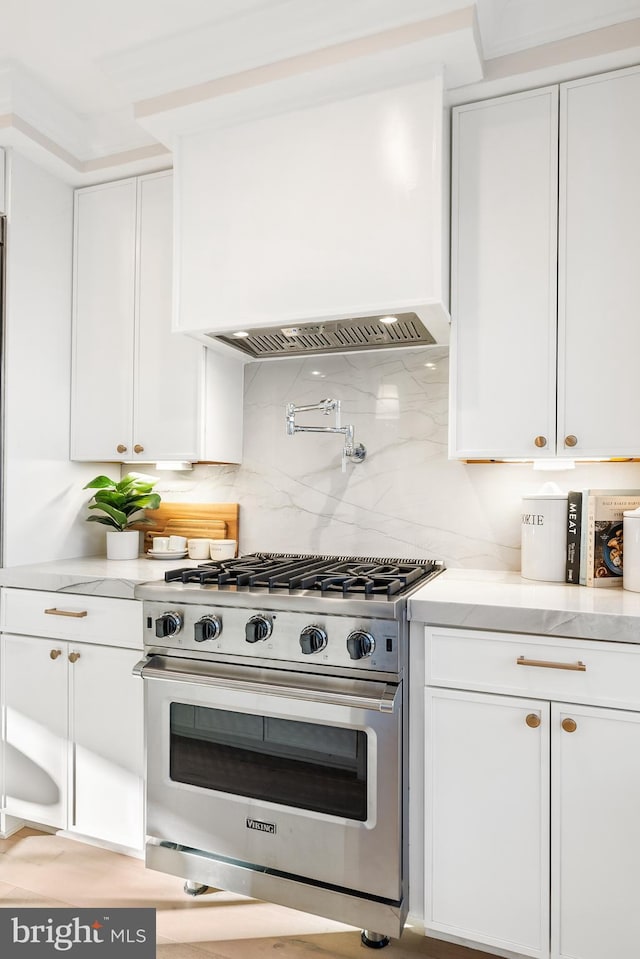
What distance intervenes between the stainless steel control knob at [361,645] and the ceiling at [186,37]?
164 centimetres

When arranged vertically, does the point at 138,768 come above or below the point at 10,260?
below

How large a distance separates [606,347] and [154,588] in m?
1.54

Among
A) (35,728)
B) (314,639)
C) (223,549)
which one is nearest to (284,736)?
(314,639)

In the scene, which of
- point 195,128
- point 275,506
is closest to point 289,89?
point 195,128

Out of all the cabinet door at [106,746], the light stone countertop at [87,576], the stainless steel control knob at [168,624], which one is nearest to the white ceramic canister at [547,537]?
the stainless steel control knob at [168,624]

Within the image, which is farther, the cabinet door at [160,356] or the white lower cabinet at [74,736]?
the cabinet door at [160,356]

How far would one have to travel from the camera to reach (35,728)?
87.2 inches

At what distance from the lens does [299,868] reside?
1729 mm

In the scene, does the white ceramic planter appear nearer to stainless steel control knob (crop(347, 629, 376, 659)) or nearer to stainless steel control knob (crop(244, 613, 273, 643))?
stainless steel control knob (crop(244, 613, 273, 643))

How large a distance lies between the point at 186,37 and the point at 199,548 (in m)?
1.77

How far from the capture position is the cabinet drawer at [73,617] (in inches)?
81.0

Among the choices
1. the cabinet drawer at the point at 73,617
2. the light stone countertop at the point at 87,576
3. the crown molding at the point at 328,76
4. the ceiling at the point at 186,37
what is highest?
the ceiling at the point at 186,37

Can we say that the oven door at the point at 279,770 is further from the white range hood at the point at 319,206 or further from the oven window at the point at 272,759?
the white range hood at the point at 319,206

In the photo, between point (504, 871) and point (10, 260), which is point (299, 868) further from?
point (10, 260)
